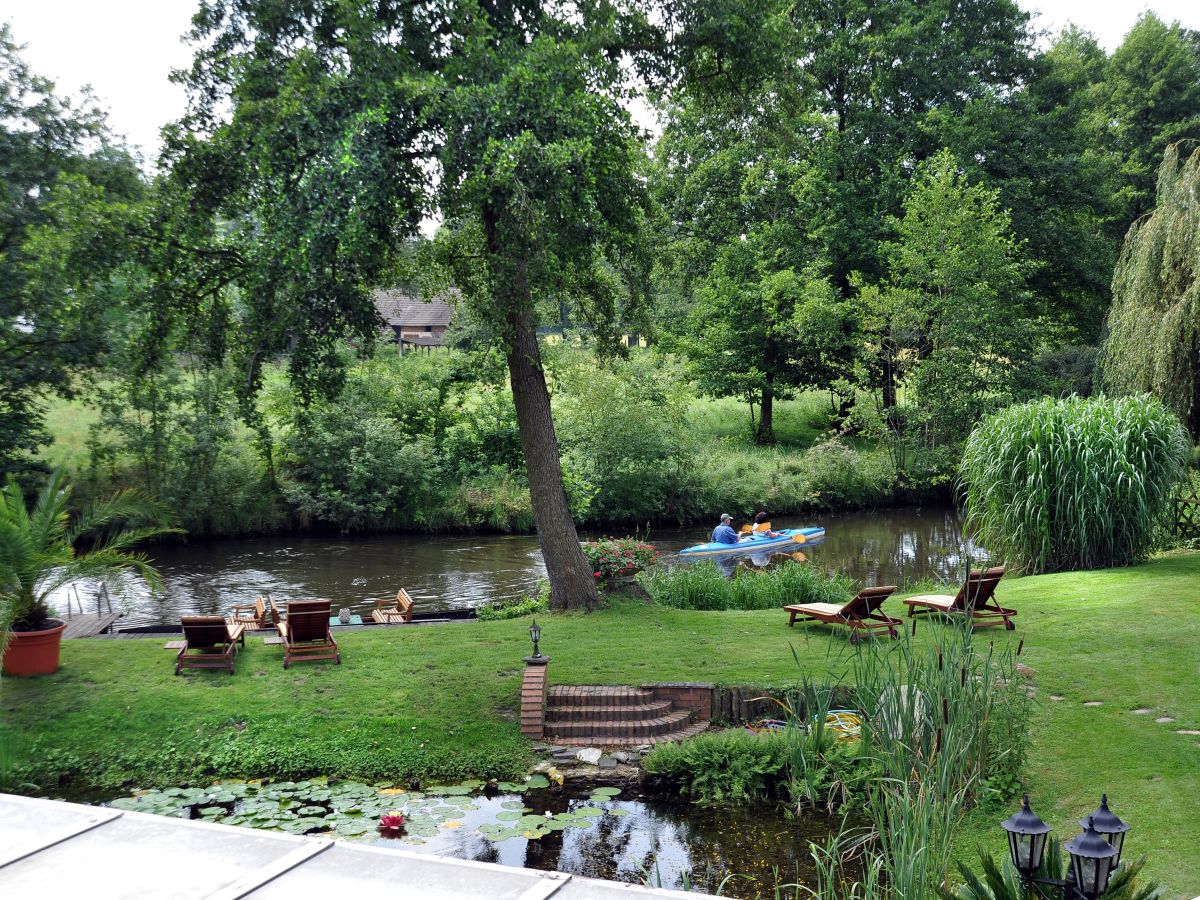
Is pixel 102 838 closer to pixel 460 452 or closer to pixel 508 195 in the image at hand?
pixel 508 195

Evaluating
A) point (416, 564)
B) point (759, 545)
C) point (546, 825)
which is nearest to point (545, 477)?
point (546, 825)

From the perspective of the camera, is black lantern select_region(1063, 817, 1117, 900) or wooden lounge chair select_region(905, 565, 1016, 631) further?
wooden lounge chair select_region(905, 565, 1016, 631)

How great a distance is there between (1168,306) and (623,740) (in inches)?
551

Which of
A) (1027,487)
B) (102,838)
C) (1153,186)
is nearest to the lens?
(102,838)

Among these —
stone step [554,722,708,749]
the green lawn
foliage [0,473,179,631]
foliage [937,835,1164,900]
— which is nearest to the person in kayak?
the green lawn

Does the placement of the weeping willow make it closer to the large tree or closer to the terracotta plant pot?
the large tree

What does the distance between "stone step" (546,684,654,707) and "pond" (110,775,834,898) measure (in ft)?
3.72

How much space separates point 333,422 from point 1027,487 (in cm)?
1727

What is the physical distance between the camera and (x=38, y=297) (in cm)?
1917

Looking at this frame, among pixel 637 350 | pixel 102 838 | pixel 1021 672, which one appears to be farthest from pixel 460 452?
pixel 102 838

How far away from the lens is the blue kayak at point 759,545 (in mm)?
21047

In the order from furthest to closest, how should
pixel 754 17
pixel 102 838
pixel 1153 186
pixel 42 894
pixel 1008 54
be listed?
pixel 1153 186
pixel 1008 54
pixel 754 17
pixel 102 838
pixel 42 894

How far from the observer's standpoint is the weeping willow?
1689 centimetres

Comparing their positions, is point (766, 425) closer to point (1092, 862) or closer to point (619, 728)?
point (619, 728)
